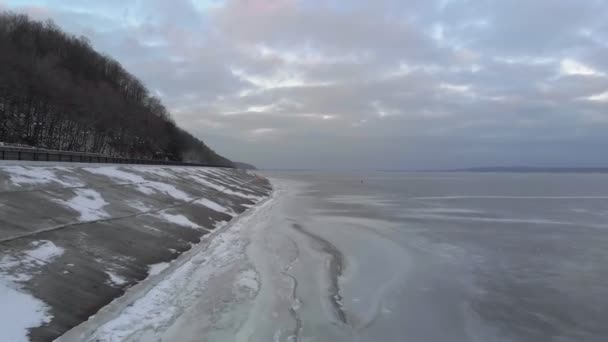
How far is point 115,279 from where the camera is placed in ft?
33.7

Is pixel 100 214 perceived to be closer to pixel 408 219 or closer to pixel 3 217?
pixel 3 217

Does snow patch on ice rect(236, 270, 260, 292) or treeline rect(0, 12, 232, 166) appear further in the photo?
treeline rect(0, 12, 232, 166)

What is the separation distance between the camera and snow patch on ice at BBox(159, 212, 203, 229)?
18.5 metres

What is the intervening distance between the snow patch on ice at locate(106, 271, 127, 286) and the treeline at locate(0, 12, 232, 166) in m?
52.1

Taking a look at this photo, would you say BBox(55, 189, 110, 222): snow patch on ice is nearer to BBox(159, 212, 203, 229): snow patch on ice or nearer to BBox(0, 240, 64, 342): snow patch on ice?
BBox(159, 212, 203, 229): snow patch on ice

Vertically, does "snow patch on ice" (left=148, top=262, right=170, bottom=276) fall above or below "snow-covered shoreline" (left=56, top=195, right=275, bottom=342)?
above

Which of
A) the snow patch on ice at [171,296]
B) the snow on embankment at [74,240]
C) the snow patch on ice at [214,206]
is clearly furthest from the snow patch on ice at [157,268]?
the snow patch on ice at [214,206]

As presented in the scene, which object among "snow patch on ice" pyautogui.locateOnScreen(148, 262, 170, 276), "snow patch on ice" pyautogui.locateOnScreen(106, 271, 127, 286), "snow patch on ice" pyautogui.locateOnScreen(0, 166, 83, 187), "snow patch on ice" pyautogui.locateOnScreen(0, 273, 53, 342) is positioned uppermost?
"snow patch on ice" pyautogui.locateOnScreen(0, 166, 83, 187)

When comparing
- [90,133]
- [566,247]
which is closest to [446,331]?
[566,247]

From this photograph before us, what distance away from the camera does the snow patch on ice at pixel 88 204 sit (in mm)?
15020

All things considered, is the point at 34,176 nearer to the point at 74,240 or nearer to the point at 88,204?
the point at 88,204

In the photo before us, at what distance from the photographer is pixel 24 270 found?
8.91 meters

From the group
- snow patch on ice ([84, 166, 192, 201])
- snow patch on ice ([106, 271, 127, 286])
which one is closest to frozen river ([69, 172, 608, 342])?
snow patch on ice ([106, 271, 127, 286])

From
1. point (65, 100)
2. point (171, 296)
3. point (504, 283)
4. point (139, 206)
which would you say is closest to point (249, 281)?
point (171, 296)
